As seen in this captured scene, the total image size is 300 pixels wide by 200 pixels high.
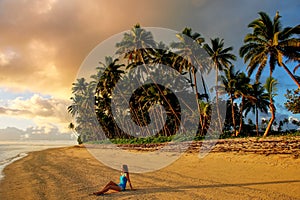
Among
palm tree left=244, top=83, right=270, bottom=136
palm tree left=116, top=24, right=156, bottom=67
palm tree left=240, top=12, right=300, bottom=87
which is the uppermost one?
palm tree left=116, top=24, right=156, bottom=67

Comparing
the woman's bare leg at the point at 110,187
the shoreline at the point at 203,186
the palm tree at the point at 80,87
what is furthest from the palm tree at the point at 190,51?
the palm tree at the point at 80,87

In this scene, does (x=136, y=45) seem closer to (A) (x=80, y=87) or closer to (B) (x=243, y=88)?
(B) (x=243, y=88)

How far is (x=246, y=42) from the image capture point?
23.7 m

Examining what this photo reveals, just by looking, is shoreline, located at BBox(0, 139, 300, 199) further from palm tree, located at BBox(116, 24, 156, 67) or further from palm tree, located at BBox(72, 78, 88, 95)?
palm tree, located at BBox(72, 78, 88, 95)

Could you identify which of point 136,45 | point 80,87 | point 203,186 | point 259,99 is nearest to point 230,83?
point 259,99

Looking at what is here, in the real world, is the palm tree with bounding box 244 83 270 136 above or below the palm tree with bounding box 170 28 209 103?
below

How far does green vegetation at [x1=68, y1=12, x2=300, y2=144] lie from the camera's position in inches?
871

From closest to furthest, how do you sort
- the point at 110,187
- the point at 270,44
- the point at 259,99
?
the point at 110,187, the point at 270,44, the point at 259,99

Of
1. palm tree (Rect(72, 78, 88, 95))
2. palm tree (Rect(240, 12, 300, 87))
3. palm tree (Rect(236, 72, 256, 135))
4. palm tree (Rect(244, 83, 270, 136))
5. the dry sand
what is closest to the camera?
the dry sand

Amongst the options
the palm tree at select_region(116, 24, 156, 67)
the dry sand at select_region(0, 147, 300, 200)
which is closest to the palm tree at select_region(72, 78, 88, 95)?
the palm tree at select_region(116, 24, 156, 67)

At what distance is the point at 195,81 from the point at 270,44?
10.5m

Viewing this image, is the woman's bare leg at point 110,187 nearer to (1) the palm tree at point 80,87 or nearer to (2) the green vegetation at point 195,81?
(2) the green vegetation at point 195,81

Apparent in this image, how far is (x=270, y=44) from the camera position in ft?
71.8

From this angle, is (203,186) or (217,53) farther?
(217,53)
